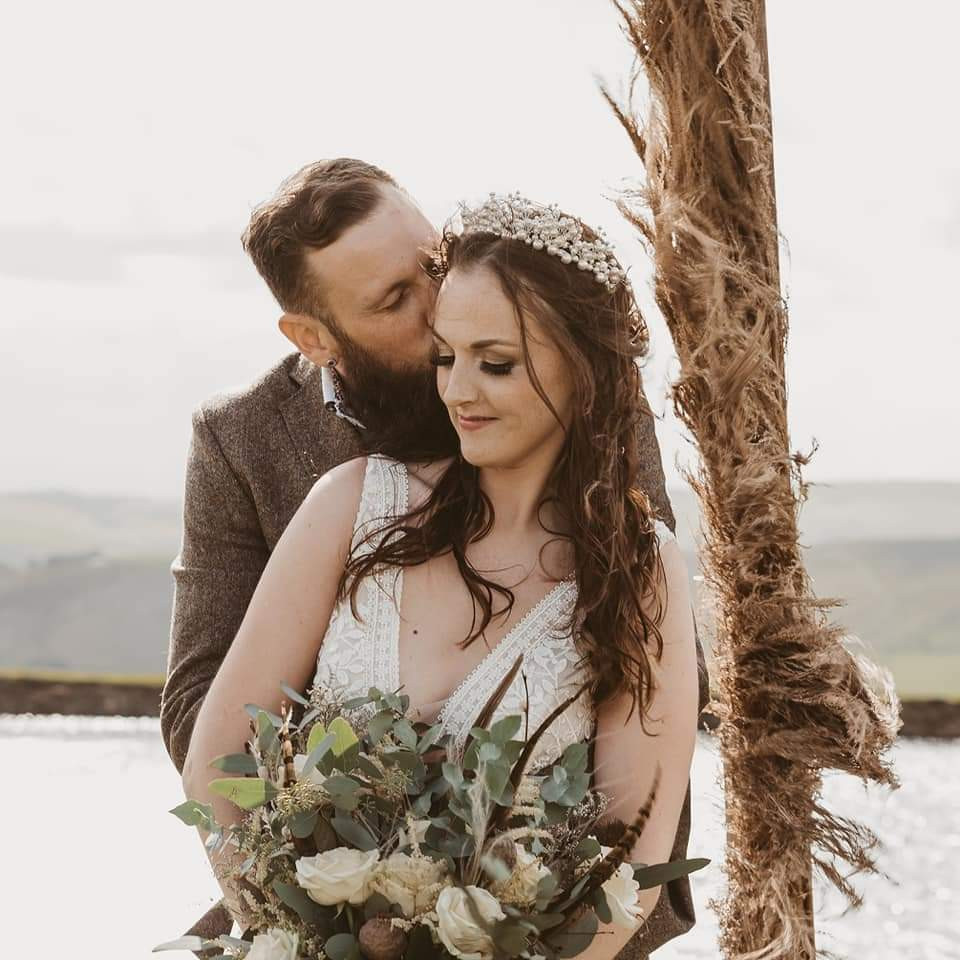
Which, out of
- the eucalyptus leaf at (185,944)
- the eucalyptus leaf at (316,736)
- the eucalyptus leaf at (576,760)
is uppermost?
the eucalyptus leaf at (316,736)

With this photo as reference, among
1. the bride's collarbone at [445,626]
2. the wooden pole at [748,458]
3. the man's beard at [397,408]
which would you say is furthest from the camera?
the wooden pole at [748,458]

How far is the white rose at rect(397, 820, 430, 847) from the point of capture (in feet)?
6.30

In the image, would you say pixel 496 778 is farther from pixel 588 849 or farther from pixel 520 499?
pixel 520 499

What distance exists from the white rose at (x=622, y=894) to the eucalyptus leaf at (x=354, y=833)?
386mm

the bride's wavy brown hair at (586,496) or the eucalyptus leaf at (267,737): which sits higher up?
the bride's wavy brown hair at (586,496)

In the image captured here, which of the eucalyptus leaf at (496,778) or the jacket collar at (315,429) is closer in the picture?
the eucalyptus leaf at (496,778)

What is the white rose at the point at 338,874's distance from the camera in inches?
73.7

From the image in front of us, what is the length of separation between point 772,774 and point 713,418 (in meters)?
0.82

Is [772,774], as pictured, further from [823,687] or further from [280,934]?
[280,934]

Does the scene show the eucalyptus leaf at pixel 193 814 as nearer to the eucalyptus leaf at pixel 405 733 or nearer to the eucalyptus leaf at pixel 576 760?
the eucalyptus leaf at pixel 405 733

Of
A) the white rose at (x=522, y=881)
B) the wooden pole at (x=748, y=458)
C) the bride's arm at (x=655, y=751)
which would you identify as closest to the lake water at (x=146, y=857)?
the wooden pole at (x=748, y=458)

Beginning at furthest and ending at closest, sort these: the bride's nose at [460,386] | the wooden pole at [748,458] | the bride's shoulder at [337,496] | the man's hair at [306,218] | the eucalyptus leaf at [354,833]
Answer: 1. the man's hair at [306,218]
2. the wooden pole at [748,458]
3. the bride's shoulder at [337,496]
4. the bride's nose at [460,386]
5. the eucalyptus leaf at [354,833]

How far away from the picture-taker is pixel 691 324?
2877 millimetres

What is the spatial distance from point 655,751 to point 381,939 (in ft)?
2.32
